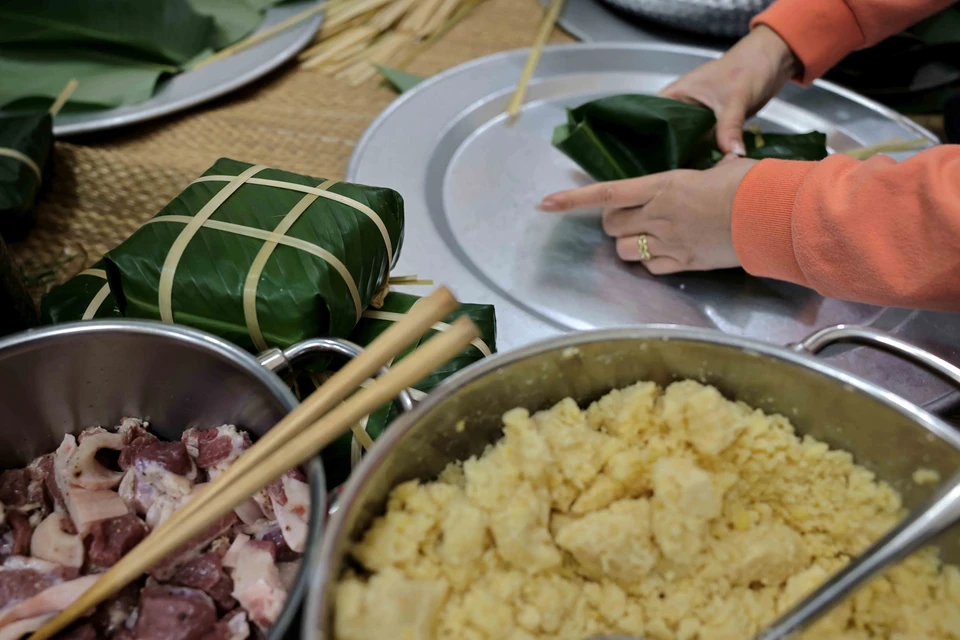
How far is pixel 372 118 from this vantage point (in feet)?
5.47

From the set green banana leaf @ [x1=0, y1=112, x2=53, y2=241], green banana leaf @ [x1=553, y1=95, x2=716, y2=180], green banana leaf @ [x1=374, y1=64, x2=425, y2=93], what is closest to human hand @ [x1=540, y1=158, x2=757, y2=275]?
green banana leaf @ [x1=553, y1=95, x2=716, y2=180]

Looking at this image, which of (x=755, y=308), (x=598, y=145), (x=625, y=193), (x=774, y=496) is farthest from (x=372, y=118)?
(x=774, y=496)

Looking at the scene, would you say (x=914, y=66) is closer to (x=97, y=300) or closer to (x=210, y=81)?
(x=210, y=81)

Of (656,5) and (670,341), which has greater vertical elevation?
(656,5)

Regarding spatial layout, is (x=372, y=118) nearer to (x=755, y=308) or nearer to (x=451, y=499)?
(x=755, y=308)

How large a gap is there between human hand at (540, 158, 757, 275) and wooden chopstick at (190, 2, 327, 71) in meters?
1.04

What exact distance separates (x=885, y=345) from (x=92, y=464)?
3.07 ft

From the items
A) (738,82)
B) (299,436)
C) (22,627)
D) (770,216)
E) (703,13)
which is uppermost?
(703,13)

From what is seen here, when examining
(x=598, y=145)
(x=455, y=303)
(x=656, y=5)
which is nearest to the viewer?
(x=455, y=303)

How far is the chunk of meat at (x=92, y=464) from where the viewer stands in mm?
774

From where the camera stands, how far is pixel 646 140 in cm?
141

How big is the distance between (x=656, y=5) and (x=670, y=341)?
149 cm

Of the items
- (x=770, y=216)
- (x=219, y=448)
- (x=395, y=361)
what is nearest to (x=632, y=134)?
(x=770, y=216)

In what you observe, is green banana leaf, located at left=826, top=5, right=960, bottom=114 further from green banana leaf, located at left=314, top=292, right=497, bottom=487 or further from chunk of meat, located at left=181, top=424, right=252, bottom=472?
chunk of meat, located at left=181, top=424, right=252, bottom=472
